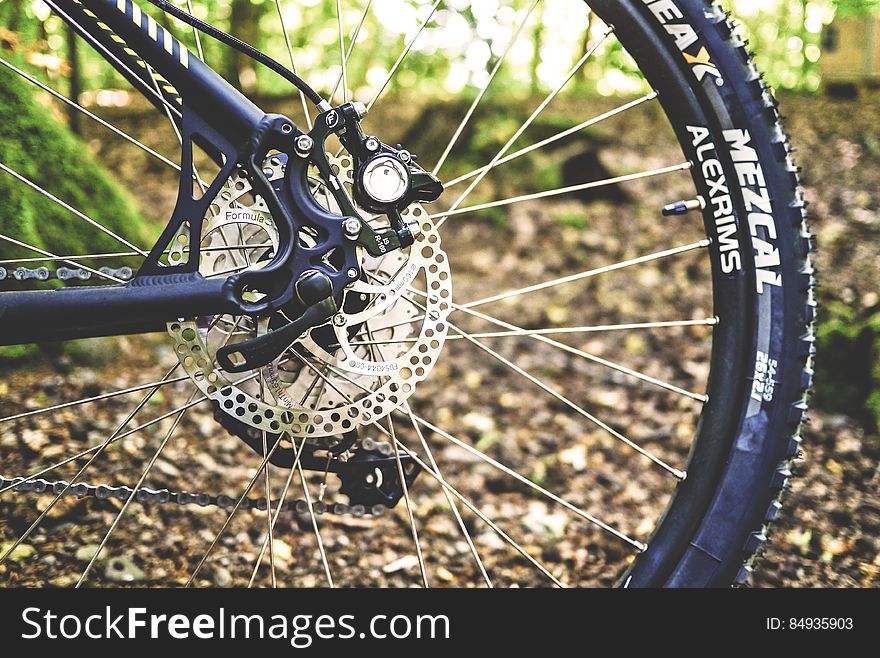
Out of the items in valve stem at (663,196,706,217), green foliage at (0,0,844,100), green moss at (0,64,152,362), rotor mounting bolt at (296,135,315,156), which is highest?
green foliage at (0,0,844,100)

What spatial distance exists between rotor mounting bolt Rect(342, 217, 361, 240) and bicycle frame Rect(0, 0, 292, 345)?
103mm

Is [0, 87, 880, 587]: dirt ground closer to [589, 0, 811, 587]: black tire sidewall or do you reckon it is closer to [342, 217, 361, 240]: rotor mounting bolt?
[589, 0, 811, 587]: black tire sidewall

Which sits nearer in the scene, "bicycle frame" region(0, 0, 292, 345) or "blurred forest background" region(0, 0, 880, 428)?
"bicycle frame" region(0, 0, 292, 345)

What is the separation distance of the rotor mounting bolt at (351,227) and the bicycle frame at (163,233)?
103mm

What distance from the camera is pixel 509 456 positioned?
2.55 meters

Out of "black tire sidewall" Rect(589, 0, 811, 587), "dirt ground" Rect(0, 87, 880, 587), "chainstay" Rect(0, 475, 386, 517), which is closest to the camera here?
"black tire sidewall" Rect(589, 0, 811, 587)

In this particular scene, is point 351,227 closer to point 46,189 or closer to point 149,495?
point 149,495

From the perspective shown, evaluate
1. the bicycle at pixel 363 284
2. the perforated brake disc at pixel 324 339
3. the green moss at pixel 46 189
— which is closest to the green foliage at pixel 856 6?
the bicycle at pixel 363 284

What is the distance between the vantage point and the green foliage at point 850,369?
8.19 feet

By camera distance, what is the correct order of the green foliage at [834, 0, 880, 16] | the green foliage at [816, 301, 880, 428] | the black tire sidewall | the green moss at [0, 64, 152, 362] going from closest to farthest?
the black tire sidewall < the green moss at [0, 64, 152, 362] < the green foliage at [816, 301, 880, 428] < the green foliage at [834, 0, 880, 16]

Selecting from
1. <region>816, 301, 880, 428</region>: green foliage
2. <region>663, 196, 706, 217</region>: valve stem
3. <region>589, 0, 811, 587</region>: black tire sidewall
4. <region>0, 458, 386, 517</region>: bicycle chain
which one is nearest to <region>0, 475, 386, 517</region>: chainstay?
<region>0, 458, 386, 517</region>: bicycle chain

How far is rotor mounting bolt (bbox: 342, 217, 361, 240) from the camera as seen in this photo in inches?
53.7
